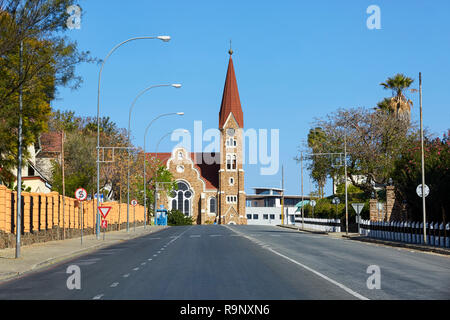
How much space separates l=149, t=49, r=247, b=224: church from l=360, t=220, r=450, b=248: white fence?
242 feet

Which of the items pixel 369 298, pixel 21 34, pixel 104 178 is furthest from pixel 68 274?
pixel 104 178

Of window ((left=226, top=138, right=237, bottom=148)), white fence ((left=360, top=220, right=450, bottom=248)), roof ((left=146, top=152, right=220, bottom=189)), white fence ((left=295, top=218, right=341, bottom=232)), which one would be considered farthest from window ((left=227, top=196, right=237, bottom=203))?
white fence ((left=360, top=220, right=450, bottom=248))

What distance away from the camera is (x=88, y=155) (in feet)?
241

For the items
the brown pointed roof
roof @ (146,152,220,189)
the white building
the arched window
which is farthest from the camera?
the white building


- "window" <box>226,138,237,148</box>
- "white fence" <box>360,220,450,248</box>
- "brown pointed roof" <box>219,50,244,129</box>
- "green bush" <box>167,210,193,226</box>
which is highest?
"brown pointed roof" <box>219,50,244,129</box>

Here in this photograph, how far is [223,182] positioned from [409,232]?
87339 mm

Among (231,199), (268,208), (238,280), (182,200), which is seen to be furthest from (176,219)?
(238,280)

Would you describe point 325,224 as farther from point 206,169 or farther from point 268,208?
point 268,208

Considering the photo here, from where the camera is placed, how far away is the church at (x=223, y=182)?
122 m

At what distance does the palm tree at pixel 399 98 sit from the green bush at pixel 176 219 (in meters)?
57.7

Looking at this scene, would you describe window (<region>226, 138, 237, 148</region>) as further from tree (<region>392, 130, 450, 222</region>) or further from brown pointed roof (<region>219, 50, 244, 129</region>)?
tree (<region>392, 130, 450, 222</region>)

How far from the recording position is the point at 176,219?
115 meters

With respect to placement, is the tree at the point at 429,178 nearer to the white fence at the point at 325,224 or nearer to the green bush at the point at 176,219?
the white fence at the point at 325,224

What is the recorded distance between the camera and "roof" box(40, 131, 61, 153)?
68431mm
